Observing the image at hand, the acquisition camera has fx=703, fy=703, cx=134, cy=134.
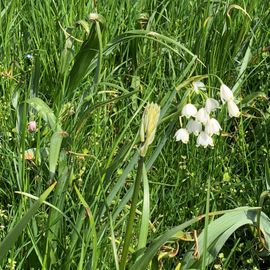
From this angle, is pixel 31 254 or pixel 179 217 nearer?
pixel 31 254

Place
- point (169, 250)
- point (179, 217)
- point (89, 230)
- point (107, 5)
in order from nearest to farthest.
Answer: point (89, 230)
point (169, 250)
point (179, 217)
point (107, 5)

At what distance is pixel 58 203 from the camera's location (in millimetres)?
1523

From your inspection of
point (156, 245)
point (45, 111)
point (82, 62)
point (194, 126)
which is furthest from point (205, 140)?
point (82, 62)

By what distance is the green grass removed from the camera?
1.51 meters

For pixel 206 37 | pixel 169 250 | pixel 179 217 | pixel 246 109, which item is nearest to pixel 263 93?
pixel 246 109

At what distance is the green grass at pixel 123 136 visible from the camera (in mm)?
1511

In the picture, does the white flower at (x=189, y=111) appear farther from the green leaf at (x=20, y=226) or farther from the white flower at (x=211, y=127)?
the green leaf at (x=20, y=226)

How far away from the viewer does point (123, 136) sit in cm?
195

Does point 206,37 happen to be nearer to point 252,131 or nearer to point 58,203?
point 252,131

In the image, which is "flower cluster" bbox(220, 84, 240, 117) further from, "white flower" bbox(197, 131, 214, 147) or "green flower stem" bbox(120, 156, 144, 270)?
"green flower stem" bbox(120, 156, 144, 270)

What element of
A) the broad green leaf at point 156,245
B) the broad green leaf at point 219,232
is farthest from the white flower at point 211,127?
the broad green leaf at point 156,245

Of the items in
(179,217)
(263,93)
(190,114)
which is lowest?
(179,217)

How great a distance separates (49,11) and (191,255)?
1.21 meters

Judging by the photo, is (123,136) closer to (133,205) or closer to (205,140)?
(205,140)
